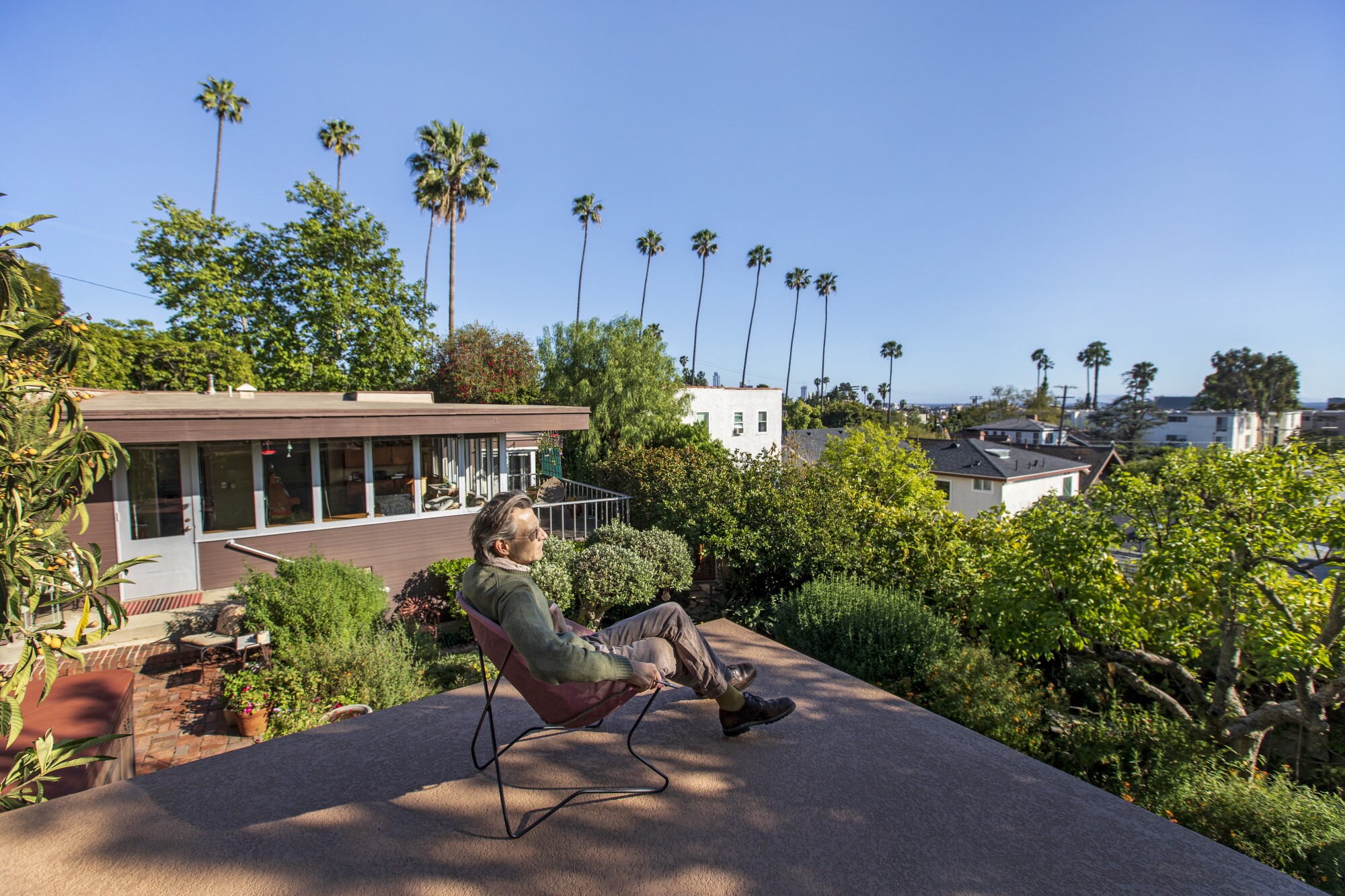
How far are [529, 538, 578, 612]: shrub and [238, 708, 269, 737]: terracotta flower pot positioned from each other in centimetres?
273

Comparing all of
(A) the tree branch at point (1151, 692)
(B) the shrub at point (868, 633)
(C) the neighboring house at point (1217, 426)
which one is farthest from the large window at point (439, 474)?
(C) the neighboring house at point (1217, 426)

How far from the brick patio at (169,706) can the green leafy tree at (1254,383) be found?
7917 cm

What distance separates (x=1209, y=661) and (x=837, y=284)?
57.2 metres

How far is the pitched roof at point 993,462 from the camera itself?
84.6 feet

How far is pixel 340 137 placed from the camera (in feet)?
94.5

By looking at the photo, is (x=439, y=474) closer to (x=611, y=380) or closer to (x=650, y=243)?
(x=611, y=380)

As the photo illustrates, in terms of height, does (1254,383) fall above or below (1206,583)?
above

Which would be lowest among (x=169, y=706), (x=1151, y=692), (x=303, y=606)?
(x=169, y=706)

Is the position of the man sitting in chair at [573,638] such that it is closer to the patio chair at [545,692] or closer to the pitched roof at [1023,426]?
the patio chair at [545,692]

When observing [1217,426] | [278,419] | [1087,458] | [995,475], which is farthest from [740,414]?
[1217,426]

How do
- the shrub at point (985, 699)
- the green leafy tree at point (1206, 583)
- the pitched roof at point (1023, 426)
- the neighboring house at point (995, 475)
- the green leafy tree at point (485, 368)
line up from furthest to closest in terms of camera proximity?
the pitched roof at point (1023, 426) → the neighboring house at point (995, 475) → the green leafy tree at point (485, 368) → the green leafy tree at point (1206, 583) → the shrub at point (985, 699)

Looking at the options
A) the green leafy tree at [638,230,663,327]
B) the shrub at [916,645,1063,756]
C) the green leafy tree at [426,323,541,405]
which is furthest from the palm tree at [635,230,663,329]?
the shrub at [916,645,1063,756]

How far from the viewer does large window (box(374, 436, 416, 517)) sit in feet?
27.6

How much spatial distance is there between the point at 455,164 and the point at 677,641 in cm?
3238
